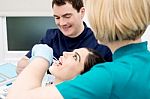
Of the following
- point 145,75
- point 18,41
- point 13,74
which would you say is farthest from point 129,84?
point 18,41

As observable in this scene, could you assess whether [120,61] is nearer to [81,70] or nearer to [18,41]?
[81,70]

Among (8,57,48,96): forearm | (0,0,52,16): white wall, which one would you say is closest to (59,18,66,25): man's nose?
(0,0,52,16): white wall

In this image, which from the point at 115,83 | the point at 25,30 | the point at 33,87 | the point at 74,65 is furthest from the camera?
the point at 25,30

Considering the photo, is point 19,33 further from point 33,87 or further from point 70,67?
point 33,87

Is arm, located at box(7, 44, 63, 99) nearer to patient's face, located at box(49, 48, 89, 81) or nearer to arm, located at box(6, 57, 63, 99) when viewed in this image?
arm, located at box(6, 57, 63, 99)

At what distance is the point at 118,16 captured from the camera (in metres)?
0.72

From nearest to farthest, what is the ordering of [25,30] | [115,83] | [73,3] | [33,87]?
[115,83] → [33,87] → [73,3] → [25,30]

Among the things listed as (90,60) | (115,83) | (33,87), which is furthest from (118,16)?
(90,60)

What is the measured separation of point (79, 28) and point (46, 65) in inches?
27.1

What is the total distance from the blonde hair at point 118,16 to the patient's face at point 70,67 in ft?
1.62

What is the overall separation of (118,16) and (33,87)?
0.33 metres

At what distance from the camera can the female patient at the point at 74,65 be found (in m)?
1.21

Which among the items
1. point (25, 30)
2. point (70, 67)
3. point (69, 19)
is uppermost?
point (69, 19)

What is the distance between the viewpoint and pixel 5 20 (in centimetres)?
222
